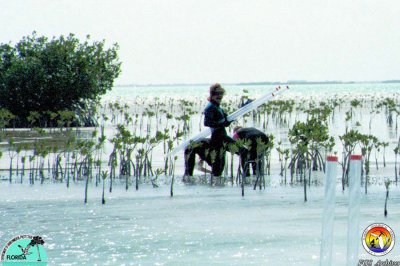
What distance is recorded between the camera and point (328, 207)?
596cm

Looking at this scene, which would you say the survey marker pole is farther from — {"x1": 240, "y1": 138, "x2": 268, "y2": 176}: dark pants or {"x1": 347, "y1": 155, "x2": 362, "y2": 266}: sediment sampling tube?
{"x1": 240, "y1": 138, "x2": 268, "y2": 176}: dark pants

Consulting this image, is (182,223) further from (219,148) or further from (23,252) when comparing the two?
(219,148)

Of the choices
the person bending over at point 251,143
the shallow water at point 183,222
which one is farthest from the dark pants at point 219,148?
the shallow water at point 183,222

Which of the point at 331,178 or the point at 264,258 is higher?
the point at 331,178

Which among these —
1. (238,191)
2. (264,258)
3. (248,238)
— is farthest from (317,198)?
(264,258)

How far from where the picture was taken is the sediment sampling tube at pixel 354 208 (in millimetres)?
5656

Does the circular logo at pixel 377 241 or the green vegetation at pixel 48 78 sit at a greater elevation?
the green vegetation at pixel 48 78

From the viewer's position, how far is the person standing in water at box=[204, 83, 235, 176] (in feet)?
41.6

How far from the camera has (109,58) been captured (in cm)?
2589

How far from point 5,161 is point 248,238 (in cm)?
792

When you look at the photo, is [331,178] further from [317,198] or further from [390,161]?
[390,161]

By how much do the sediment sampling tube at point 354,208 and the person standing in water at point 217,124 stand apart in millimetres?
6757

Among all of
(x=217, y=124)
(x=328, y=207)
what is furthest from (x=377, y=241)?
(x=217, y=124)

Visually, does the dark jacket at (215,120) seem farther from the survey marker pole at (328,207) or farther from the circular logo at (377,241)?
the survey marker pole at (328,207)
